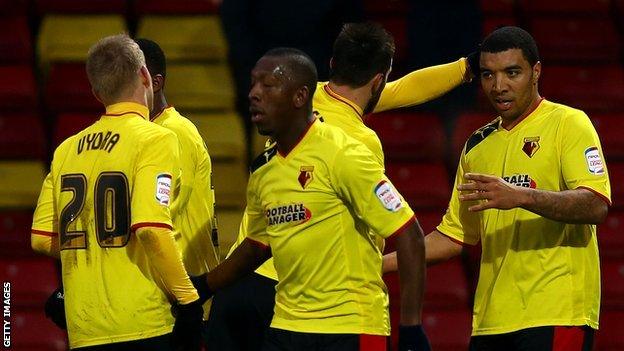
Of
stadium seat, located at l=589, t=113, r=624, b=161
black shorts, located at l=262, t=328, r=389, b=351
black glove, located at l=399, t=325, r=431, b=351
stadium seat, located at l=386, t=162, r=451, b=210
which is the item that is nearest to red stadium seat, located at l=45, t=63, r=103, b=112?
stadium seat, located at l=386, t=162, r=451, b=210

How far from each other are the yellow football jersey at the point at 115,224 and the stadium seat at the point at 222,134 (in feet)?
11.8

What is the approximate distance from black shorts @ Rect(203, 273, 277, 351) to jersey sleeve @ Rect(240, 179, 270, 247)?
0.44 meters

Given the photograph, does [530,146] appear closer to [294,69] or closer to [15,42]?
[294,69]

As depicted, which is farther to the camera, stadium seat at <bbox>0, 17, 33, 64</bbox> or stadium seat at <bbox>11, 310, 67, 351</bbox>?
stadium seat at <bbox>0, 17, 33, 64</bbox>

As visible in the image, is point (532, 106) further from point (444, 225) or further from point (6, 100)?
point (6, 100)

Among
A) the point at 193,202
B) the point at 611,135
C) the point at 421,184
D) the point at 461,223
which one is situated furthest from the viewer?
the point at 611,135

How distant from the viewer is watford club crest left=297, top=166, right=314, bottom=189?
173 inches

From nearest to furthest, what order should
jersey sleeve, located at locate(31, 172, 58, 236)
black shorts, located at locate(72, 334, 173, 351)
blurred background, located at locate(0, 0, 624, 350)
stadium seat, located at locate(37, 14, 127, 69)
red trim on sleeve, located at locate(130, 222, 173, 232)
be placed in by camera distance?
red trim on sleeve, located at locate(130, 222, 173, 232)
black shorts, located at locate(72, 334, 173, 351)
jersey sleeve, located at locate(31, 172, 58, 236)
blurred background, located at locate(0, 0, 624, 350)
stadium seat, located at locate(37, 14, 127, 69)

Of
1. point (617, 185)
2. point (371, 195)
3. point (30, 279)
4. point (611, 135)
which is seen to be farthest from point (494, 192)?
point (611, 135)

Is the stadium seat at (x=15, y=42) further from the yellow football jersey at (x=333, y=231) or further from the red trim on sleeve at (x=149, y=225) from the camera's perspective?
the yellow football jersey at (x=333, y=231)

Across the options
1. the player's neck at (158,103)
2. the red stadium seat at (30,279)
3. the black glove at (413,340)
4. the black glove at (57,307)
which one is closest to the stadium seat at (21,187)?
the red stadium seat at (30,279)

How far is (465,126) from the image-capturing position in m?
8.36

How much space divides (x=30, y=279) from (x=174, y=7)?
240 cm

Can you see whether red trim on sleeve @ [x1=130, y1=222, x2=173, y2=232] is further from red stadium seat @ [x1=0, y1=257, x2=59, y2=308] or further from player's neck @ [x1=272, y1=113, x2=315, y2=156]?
red stadium seat @ [x1=0, y1=257, x2=59, y2=308]
